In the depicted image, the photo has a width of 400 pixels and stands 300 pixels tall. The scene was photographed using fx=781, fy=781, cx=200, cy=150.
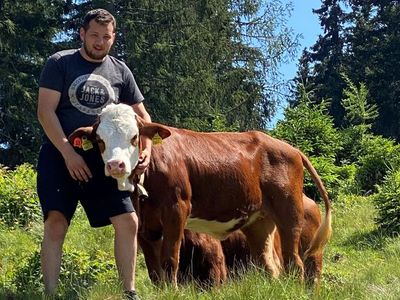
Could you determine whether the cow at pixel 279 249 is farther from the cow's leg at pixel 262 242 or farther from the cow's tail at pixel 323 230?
the cow's tail at pixel 323 230

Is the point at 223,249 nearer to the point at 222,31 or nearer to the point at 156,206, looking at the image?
the point at 156,206

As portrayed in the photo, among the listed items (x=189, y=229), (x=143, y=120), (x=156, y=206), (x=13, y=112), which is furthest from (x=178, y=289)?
(x=13, y=112)

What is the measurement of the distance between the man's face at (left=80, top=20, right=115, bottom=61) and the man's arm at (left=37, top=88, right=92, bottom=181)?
0.39m

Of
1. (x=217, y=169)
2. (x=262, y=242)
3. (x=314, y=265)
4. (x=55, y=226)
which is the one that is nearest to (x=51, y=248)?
(x=55, y=226)

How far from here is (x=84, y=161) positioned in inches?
213

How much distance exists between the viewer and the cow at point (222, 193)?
6.34 metres

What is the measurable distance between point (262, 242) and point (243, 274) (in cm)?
148

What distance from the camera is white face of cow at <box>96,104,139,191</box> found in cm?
518

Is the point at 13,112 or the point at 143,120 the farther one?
the point at 13,112

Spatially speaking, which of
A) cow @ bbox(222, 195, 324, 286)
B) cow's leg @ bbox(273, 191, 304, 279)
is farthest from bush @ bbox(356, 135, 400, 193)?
cow's leg @ bbox(273, 191, 304, 279)

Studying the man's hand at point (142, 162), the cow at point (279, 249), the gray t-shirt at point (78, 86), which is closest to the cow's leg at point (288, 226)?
the cow at point (279, 249)

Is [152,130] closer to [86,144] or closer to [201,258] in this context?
[86,144]

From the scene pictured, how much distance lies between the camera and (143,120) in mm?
5781

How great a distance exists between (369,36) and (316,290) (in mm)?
45741
